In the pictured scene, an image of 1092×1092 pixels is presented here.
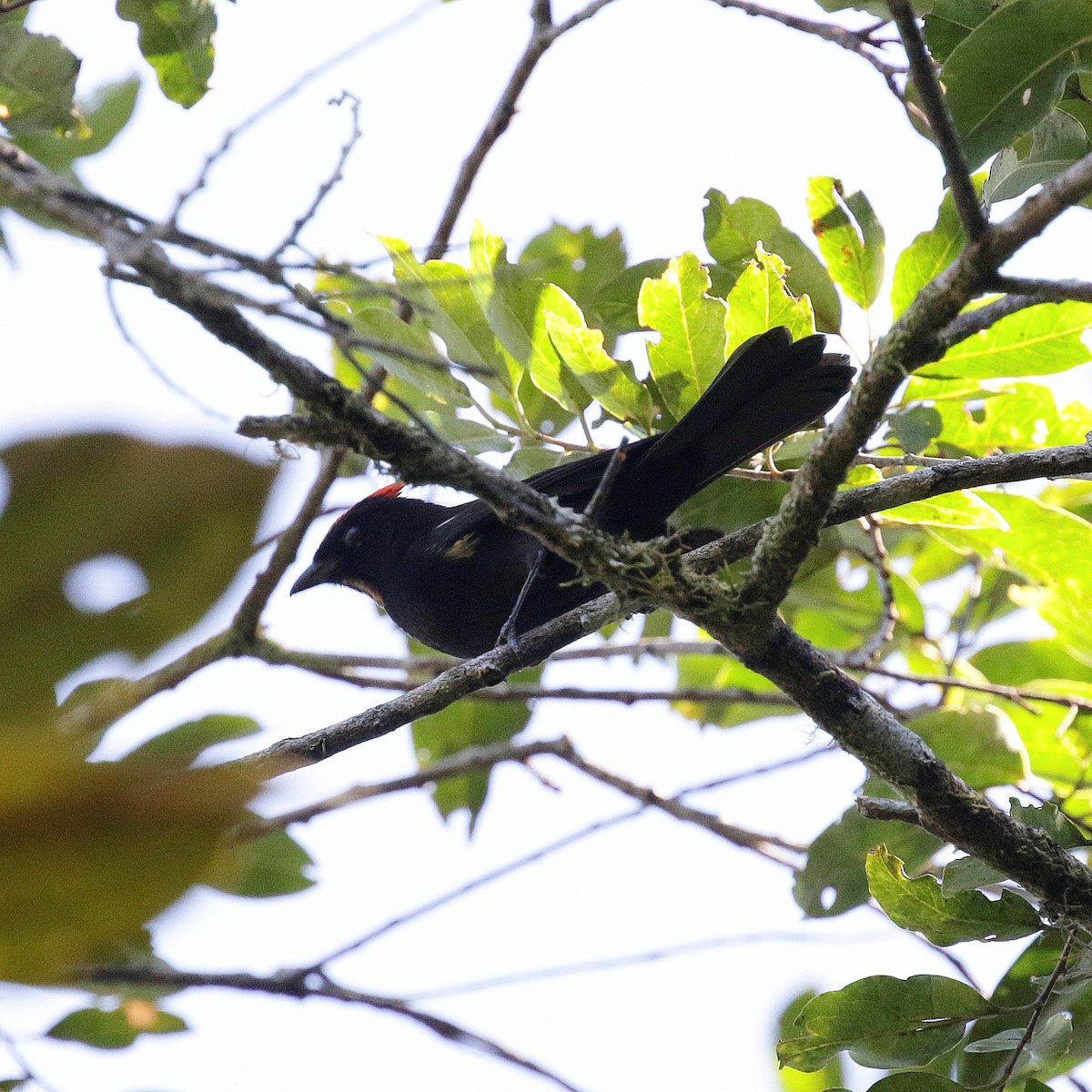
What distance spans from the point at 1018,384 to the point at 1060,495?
43.6 inches

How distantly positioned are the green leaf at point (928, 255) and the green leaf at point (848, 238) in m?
0.08

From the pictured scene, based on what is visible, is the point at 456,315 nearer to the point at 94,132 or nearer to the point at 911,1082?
the point at 94,132

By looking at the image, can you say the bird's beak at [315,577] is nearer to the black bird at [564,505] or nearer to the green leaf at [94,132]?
the black bird at [564,505]

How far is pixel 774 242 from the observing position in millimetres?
3611

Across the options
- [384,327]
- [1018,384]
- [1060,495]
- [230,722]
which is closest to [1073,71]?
[1018,384]

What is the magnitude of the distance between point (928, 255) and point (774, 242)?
0.52 metres

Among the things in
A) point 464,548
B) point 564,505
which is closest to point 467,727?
point 464,548

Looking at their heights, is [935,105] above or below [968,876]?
above

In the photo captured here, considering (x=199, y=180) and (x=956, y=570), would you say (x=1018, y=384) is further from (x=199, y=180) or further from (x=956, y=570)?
(x=199, y=180)

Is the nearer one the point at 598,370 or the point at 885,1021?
the point at 885,1021

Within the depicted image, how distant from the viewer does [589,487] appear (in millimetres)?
4180

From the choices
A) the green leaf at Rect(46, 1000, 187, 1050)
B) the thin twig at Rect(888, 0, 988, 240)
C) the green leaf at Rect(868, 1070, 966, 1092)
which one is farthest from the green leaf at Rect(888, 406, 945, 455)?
the green leaf at Rect(46, 1000, 187, 1050)

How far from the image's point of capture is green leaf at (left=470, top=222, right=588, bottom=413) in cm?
313

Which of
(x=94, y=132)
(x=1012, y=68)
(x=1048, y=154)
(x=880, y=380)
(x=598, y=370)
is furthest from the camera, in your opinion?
(x=94, y=132)
